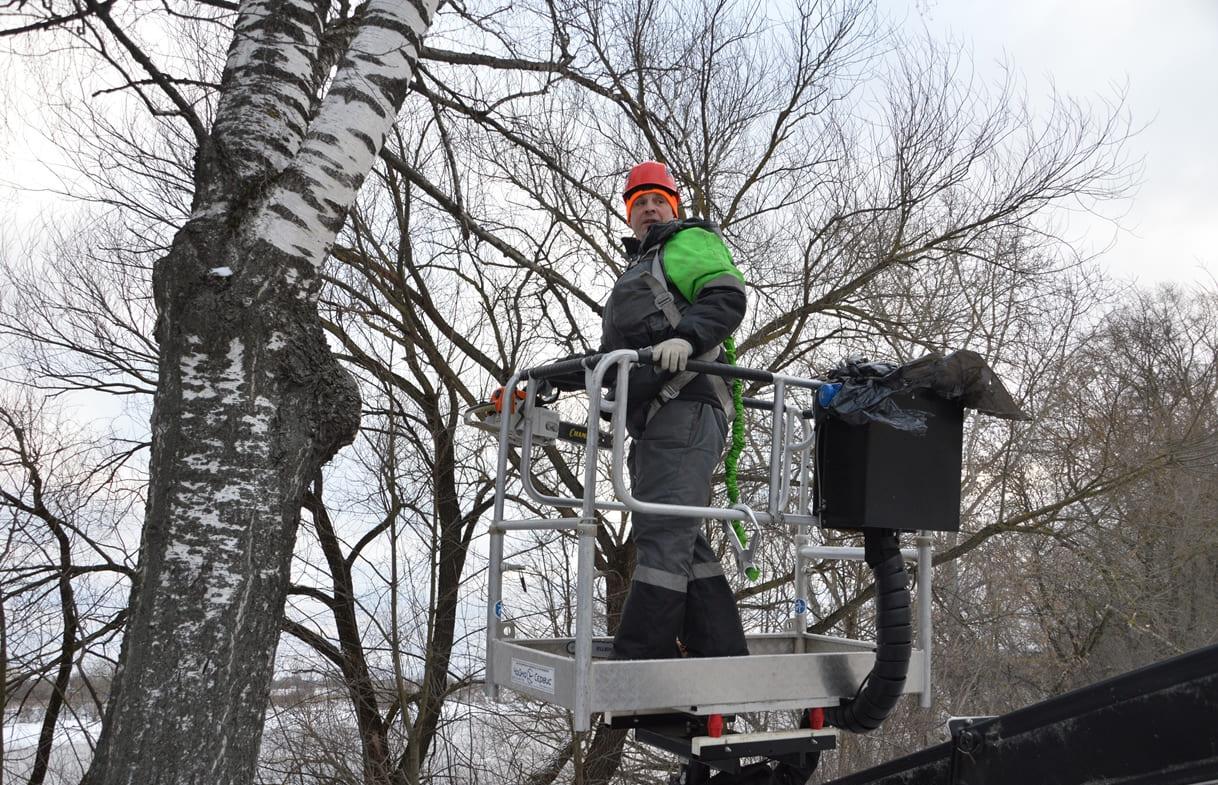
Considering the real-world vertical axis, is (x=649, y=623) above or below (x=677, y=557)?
below

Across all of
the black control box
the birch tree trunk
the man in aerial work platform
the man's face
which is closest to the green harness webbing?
the man in aerial work platform

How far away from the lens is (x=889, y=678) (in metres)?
3.03

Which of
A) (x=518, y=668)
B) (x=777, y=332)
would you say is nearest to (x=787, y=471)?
(x=518, y=668)

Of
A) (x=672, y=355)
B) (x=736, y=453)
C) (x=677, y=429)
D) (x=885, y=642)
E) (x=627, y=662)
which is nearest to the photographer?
(x=627, y=662)

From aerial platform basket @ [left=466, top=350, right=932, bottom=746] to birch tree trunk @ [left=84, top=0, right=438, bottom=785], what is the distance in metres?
0.71

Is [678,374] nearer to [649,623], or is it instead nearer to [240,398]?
[649,623]

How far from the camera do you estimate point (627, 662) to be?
267 cm

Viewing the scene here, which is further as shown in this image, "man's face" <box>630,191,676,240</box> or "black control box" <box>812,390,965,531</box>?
"man's face" <box>630,191,676,240</box>

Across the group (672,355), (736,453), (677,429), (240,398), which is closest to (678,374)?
(677,429)

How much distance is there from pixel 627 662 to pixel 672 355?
2.89 feet

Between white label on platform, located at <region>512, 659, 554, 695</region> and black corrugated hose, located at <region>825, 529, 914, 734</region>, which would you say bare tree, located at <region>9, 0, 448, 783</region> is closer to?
white label on platform, located at <region>512, 659, 554, 695</region>

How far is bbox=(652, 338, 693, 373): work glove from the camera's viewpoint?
2854 millimetres

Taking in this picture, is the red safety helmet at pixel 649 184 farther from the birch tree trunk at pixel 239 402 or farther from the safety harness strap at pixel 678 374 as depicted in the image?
the birch tree trunk at pixel 239 402

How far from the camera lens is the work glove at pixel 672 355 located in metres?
2.85
